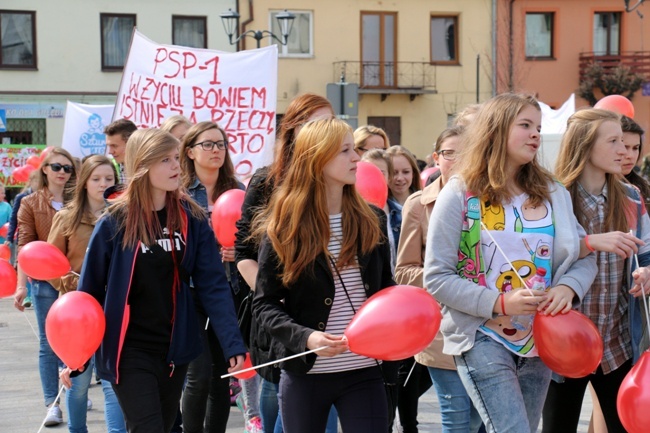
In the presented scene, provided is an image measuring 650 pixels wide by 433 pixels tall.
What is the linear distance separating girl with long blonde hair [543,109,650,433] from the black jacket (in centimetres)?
121

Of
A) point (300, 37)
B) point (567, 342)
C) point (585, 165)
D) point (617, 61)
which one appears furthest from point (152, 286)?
point (617, 61)

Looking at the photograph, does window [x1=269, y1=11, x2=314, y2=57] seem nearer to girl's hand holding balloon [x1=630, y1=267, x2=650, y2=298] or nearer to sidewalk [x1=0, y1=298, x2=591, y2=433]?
sidewalk [x1=0, y1=298, x2=591, y2=433]

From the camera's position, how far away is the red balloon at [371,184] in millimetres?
5859

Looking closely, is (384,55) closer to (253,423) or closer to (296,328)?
(253,423)

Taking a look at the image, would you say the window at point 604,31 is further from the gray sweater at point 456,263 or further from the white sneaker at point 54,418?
the gray sweater at point 456,263

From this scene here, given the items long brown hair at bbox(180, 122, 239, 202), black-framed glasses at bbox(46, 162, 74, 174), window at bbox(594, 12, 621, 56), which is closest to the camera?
long brown hair at bbox(180, 122, 239, 202)

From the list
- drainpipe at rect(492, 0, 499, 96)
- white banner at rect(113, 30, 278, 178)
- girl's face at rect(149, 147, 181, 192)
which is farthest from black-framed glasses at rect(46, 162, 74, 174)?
A: drainpipe at rect(492, 0, 499, 96)

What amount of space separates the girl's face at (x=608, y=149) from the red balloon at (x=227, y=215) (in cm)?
212

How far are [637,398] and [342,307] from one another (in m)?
1.26

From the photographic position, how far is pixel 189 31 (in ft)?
99.2

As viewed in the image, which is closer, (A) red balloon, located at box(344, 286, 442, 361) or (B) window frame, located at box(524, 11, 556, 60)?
(A) red balloon, located at box(344, 286, 442, 361)

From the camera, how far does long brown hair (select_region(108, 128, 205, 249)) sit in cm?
455

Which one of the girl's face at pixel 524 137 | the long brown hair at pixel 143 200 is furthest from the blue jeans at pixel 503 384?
the long brown hair at pixel 143 200

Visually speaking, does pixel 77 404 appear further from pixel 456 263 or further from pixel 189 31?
pixel 189 31
